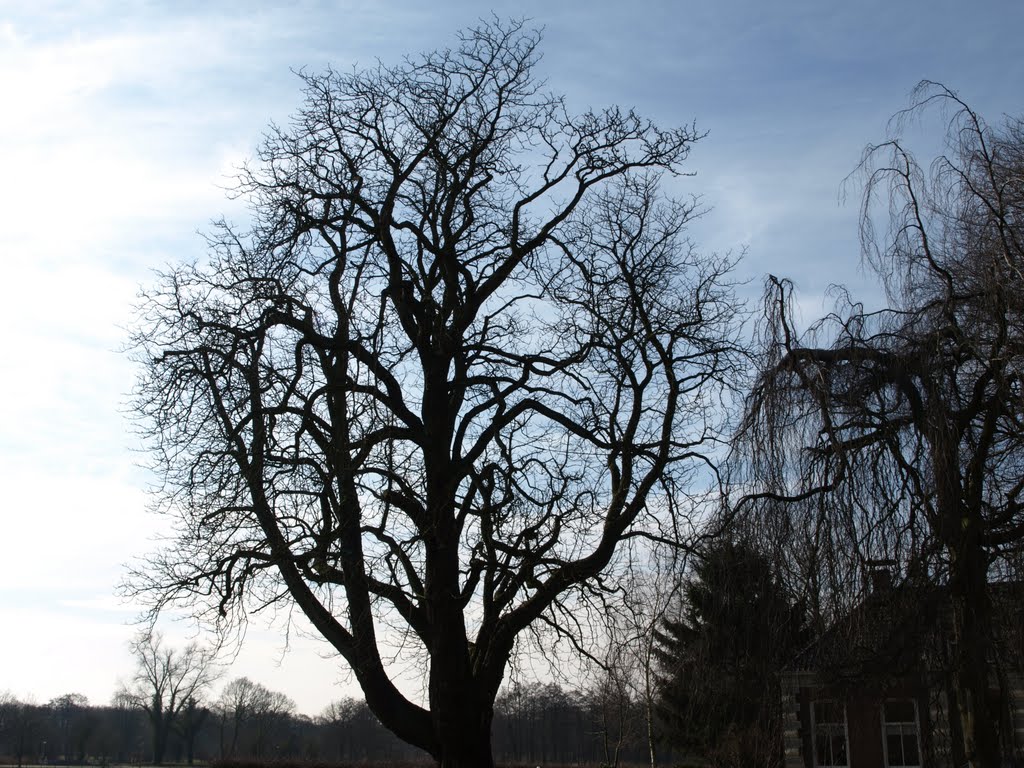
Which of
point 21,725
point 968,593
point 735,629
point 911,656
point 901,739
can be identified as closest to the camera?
point 968,593

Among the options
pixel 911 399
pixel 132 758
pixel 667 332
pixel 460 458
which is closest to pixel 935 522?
pixel 911 399

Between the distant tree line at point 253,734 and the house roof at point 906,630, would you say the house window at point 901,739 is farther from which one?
the distant tree line at point 253,734

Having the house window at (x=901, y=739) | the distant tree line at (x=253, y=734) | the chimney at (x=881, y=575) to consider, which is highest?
the chimney at (x=881, y=575)

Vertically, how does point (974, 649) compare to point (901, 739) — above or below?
above

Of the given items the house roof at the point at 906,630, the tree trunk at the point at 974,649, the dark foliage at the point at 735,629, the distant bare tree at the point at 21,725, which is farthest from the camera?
the distant bare tree at the point at 21,725

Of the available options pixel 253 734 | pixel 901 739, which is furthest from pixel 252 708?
pixel 901 739

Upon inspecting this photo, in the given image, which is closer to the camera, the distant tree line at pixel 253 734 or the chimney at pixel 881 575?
the chimney at pixel 881 575

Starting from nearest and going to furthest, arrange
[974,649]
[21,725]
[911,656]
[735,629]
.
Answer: [974,649] < [911,656] < [735,629] < [21,725]

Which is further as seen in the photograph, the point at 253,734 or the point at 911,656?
the point at 253,734

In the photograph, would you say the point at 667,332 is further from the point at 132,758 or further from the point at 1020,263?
the point at 132,758

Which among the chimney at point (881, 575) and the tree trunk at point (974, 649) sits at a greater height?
the chimney at point (881, 575)

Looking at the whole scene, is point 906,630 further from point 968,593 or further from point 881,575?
point 968,593

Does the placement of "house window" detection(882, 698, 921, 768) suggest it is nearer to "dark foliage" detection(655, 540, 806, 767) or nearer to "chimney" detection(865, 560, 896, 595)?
"dark foliage" detection(655, 540, 806, 767)

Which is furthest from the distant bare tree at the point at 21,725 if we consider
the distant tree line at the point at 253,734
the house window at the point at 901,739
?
the house window at the point at 901,739
